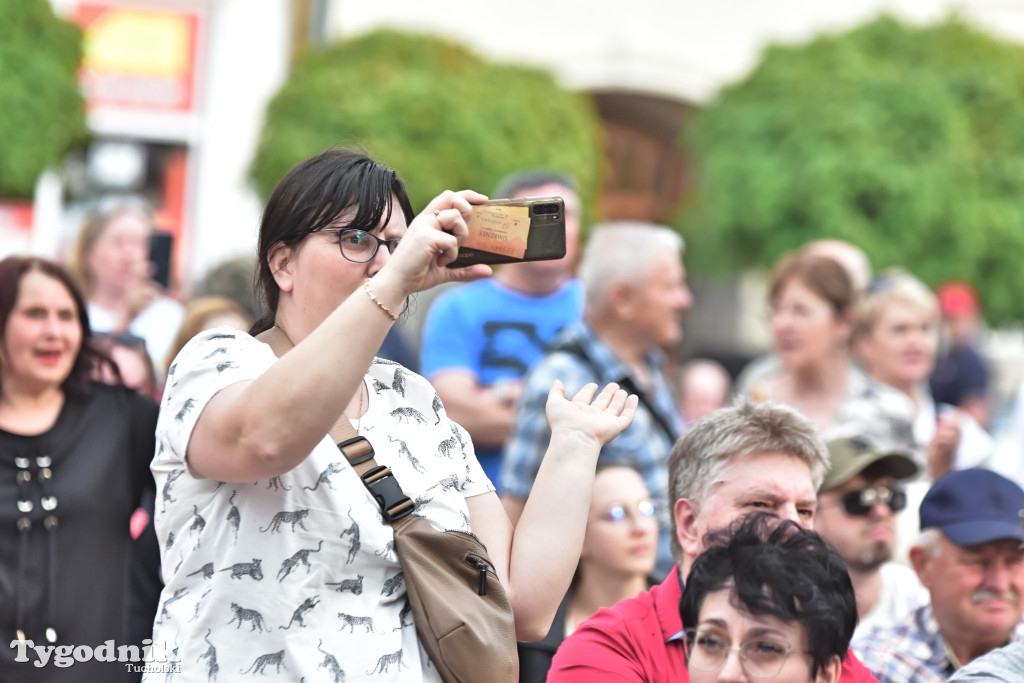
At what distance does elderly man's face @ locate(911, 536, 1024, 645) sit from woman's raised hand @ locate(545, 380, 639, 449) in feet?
4.75

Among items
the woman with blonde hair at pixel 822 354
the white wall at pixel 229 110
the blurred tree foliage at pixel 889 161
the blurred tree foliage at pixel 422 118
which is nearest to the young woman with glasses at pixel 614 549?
the woman with blonde hair at pixel 822 354

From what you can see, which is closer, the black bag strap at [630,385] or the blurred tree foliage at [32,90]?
the black bag strap at [630,385]

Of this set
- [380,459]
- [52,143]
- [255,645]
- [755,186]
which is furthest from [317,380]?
[755,186]

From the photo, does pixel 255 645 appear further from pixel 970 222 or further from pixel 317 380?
pixel 970 222

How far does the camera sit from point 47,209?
A: 14.0 metres

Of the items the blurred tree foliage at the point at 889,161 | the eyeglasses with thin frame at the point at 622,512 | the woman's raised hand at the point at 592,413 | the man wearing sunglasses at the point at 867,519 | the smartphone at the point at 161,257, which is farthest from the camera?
the blurred tree foliage at the point at 889,161

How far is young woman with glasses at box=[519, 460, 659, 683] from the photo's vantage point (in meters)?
4.04

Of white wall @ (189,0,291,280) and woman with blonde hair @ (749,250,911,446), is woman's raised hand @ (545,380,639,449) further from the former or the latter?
white wall @ (189,0,291,280)

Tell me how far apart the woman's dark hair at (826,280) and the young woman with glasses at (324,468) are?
313 centimetres

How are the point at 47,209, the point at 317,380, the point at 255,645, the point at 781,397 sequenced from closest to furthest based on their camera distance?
the point at 317,380 < the point at 255,645 < the point at 781,397 < the point at 47,209

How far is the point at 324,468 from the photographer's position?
7.04 feet

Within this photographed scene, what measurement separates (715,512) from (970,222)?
9.69 m

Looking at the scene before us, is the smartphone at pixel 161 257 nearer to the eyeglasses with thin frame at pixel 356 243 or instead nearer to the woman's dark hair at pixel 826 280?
the woman's dark hair at pixel 826 280

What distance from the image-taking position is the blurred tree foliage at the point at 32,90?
9891 millimetres
